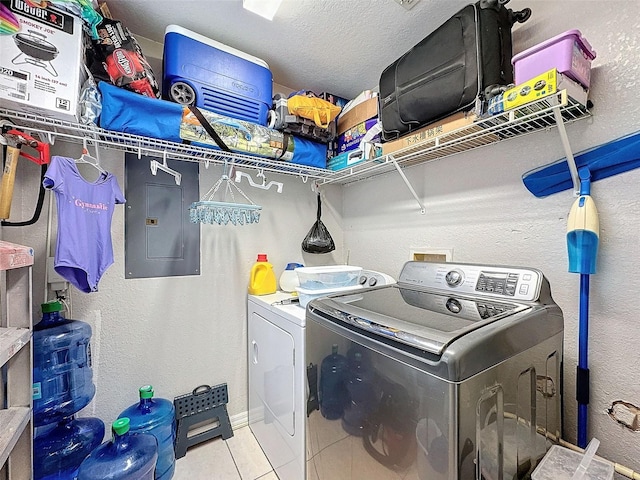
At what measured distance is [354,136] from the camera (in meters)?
1.88

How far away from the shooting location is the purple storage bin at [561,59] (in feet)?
3.12

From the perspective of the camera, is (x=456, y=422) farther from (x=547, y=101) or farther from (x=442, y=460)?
(x=547, y=101)

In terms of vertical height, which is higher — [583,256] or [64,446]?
[583,256]

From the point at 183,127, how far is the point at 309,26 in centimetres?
90

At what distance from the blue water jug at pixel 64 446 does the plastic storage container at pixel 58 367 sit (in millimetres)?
100

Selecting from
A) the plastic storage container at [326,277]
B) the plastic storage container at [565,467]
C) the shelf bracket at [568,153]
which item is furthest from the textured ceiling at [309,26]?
the plastic storage container at [565,467]

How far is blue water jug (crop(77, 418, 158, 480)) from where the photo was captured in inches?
49.6

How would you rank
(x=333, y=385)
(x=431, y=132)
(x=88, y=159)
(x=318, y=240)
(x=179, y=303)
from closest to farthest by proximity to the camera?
(x=333, y=385)
(x=431, y=132)
(x=88, y=159)
(x=179, y=303)
(x=318, y=240)

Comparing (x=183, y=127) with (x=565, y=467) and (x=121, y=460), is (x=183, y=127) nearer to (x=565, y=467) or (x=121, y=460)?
(x=121, y=460)

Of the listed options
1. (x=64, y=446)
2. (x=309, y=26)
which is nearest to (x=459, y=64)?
(x=309, y=26)

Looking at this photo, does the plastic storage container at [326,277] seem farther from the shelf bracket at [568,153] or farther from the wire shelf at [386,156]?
the shelf bracket at [568,153]

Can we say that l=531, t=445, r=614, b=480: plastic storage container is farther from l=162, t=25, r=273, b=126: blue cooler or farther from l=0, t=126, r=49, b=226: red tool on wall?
l=0, t=126, r=49, b=226: red tool on wall

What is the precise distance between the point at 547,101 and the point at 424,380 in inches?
41.9

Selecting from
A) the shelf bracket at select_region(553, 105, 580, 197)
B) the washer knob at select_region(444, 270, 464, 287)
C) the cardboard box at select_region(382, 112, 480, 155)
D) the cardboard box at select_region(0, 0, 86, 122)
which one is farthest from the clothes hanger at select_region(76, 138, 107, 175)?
the shelf bracket at select_region(553, 105, 580, 197)
